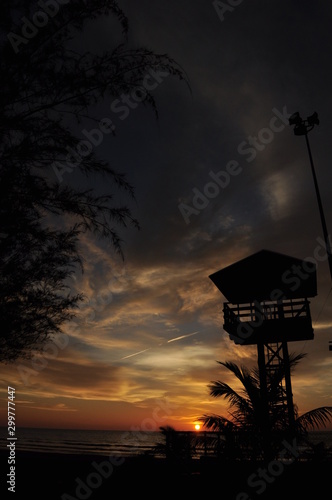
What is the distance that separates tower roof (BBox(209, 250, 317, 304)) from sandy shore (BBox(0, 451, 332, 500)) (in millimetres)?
6403

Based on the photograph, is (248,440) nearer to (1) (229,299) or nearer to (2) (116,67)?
(1) (229,299)

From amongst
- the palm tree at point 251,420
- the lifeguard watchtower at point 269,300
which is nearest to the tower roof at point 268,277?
the lifeguard watchtower at point 269,300

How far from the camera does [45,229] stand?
5426mm

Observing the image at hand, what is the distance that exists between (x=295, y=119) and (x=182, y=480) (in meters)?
13.1

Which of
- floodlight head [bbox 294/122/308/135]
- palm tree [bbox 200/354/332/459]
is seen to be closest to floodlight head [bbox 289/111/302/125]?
floodlight head [bbox 294/122/308/135]

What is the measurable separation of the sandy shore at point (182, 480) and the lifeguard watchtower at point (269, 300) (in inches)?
139

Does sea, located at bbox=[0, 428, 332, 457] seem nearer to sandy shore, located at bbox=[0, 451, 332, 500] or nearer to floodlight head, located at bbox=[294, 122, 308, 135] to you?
sandy shore, located at bbox=[0, 451, 332, 500]

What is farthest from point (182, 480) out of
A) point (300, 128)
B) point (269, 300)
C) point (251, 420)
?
point (300, 128)

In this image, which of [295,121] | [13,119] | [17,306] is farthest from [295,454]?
[295,121]

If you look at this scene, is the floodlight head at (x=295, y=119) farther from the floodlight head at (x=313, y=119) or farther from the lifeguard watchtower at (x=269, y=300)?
the lifeguard watchtower at (x=269, y=300)

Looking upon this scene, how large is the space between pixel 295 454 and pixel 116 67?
9086 mm

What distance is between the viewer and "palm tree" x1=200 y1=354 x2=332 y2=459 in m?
9.77

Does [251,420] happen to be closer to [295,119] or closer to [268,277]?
[268,277]

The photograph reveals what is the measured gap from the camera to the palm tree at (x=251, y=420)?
9773 mm
